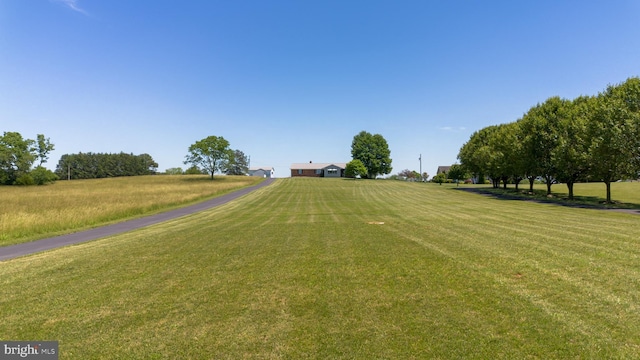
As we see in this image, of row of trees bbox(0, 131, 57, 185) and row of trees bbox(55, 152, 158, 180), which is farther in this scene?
row of trees bbox(55, 152, 158, 180)

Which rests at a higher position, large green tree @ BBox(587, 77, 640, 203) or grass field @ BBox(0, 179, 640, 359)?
large green tree @ BBox(587, 77, 640, 203)

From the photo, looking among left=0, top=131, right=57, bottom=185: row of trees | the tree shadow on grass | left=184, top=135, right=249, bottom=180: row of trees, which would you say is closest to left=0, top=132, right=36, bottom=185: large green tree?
left=0, top=131, right=57, bottom=185: row of trees

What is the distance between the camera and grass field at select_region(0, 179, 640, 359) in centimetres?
439

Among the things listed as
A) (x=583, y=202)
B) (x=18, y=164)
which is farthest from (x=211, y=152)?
(x=583, y=202)

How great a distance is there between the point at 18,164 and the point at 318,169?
324 feet

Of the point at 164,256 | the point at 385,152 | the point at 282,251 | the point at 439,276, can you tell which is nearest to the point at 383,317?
the point at 439,276

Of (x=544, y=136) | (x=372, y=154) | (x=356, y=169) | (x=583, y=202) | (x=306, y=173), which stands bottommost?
(x=583, y=202)

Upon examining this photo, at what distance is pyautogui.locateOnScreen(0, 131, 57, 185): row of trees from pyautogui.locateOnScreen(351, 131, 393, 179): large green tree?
95071mm

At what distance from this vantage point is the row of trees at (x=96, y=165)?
133 m

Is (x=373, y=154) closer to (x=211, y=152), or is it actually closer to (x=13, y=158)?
(x=211, y=152)

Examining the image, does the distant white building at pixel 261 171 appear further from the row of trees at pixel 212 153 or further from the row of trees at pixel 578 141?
the row of trees at pixel 578 141

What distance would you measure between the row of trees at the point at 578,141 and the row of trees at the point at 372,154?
55314 mm

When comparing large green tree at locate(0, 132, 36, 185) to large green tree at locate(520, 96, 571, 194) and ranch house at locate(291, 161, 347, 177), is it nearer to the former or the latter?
ranch house at locate(291, 161, 347, 177)

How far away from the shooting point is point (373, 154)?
108 meters
